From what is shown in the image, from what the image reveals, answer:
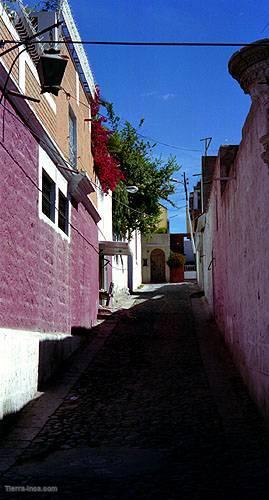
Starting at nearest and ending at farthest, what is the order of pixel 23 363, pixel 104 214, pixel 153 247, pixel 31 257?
pixel 23 363, pixel 31 257, pixel 104 214, pixel 153 247

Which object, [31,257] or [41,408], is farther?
[31,257]

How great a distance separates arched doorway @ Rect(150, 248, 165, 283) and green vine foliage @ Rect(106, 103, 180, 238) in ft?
31.8

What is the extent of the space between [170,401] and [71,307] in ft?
15.1

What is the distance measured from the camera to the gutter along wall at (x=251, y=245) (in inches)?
259

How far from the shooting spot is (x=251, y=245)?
7.72 m

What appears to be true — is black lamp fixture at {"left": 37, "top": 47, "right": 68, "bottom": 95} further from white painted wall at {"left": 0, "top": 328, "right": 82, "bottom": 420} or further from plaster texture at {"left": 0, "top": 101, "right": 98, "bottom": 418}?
white painted wall at {"left": 0, "top": 328, "right": 82, "bottom": 420}

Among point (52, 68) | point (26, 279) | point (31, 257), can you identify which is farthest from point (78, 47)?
point (26, 279)

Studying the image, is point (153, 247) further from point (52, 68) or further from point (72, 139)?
point (52, 68)

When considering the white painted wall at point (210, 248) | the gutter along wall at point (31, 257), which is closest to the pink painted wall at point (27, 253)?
the gutter along wall at point (31, 257)

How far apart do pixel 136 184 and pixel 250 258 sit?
18.2m

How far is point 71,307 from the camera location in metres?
12.0

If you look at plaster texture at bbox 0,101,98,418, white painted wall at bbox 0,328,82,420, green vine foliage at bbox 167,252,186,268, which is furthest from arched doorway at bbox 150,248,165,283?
white painted wall at bbox 0,328,82,420

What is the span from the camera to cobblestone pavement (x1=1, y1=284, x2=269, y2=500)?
15.0ft

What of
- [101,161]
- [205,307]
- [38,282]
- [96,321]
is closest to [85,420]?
[38,282]
